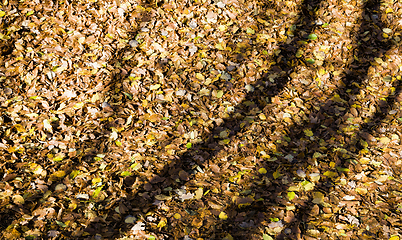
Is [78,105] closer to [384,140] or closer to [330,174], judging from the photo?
[330,174]

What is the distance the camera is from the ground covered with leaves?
293 cm

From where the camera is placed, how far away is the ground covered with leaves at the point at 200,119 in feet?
9.61

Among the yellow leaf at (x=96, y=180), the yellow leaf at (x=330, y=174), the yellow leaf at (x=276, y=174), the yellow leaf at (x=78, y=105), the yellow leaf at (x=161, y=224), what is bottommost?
the yellow leaf at (x=161, y=224)

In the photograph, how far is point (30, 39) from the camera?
159 inches

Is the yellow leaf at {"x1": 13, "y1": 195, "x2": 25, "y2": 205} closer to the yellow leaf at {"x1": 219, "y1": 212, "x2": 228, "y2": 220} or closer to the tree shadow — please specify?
the tree shadow

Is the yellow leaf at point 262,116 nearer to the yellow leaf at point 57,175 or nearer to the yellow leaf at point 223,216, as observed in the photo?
the yellow leaf at point 223,216

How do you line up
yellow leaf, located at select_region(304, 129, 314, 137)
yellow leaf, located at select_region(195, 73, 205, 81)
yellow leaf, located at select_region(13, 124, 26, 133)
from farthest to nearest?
yellow leaf, located at select_region(195, 73, 205, 81) < yellow leaf, located at select_region(304, 129, 314, 137) < yellow leaf, located at select_region(13, 124, 26, 133)

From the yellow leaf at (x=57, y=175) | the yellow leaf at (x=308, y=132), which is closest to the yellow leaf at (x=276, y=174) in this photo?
the yellow leaf at (x=308, y=132)

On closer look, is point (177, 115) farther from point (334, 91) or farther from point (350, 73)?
point (350, 73)

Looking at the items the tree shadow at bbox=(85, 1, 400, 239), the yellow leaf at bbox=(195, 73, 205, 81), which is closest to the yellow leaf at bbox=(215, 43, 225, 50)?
the tree shadow at bbox=(85, 1, 400, 239)

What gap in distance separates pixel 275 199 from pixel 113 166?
1.64m

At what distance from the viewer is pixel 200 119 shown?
144 inches

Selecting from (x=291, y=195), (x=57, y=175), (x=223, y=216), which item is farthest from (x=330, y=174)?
(x=57, y=175)

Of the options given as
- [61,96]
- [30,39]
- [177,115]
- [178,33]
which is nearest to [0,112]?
[61,96]
